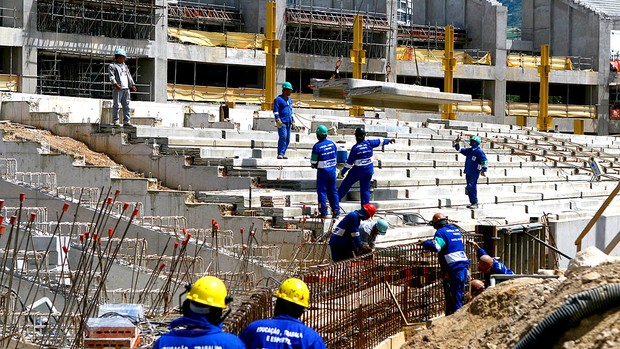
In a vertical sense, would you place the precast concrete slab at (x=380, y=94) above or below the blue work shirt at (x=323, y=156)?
above

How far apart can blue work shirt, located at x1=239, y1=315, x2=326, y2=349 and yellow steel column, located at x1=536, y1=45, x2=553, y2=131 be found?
42.4m

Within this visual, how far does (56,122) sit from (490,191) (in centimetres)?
896

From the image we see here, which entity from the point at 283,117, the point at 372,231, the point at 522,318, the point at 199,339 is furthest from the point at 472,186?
the point at 199,339

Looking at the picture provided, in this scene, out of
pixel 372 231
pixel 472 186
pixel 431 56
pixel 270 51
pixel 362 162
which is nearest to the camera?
pixel 372 231

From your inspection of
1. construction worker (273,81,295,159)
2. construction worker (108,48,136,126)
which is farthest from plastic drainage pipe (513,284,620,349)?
construction worker (108,48,136,126)

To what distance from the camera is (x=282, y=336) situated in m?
6.69

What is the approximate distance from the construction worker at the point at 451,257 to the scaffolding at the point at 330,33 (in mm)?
32655

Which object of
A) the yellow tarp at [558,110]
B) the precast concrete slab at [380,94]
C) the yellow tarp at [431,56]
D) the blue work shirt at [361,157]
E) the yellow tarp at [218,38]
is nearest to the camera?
the blue work shirt at [361,157]

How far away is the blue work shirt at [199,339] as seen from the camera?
5.98m

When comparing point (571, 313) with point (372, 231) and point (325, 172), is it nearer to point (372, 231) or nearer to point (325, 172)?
point (372, 231)

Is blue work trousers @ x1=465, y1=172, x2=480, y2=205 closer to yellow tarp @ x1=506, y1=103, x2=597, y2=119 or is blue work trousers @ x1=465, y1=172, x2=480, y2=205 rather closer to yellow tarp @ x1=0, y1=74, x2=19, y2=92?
yellow tarp @ x1=0, y1=74, x2=19, y2=92

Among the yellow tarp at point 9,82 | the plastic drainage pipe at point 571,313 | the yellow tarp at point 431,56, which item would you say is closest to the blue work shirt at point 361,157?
the plastic drainage pipe at point 571,313

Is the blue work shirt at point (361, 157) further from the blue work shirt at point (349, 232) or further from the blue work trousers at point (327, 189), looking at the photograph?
the blue work shirt at point (349, 232)

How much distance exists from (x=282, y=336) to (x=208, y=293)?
0.71 meters
